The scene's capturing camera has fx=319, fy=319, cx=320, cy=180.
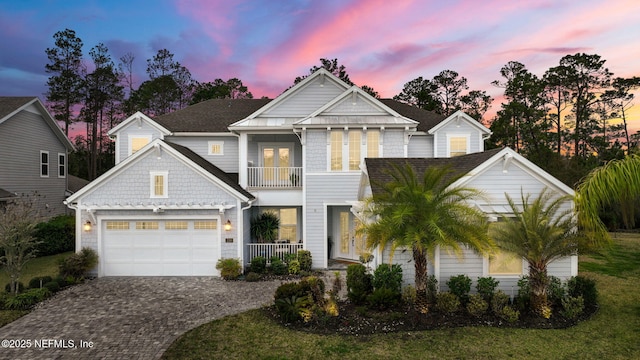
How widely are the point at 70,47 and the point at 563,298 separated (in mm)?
42868

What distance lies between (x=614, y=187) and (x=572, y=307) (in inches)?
185

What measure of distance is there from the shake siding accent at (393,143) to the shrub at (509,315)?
310 inches

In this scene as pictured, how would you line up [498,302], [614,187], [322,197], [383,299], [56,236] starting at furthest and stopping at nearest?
[56,236] → [322,197] → [383,299] → [498,302] → [614,187]

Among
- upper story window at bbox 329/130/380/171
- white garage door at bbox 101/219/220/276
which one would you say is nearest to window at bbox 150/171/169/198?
white garage door at bbox 101/219/220/276

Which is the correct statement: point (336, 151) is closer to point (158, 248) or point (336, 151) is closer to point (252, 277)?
point (252, 277)

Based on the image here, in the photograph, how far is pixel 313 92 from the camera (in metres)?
16.0

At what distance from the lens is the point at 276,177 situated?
622 inches

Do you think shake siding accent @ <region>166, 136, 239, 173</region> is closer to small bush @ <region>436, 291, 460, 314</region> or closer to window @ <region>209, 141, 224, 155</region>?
window @ <region>209, 141, 224, 155</region>

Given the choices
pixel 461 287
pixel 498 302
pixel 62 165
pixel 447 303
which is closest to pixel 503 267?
pixel 498 302

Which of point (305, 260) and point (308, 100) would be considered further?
point (308, 100)

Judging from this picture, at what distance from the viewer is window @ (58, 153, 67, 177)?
866 inches

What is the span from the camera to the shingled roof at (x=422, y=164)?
33.4 feet

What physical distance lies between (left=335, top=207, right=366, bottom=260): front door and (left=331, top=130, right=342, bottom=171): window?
2.27 metres

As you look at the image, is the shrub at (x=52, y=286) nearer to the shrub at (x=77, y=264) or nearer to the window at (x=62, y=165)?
the shrub at (x=77, y=264)
